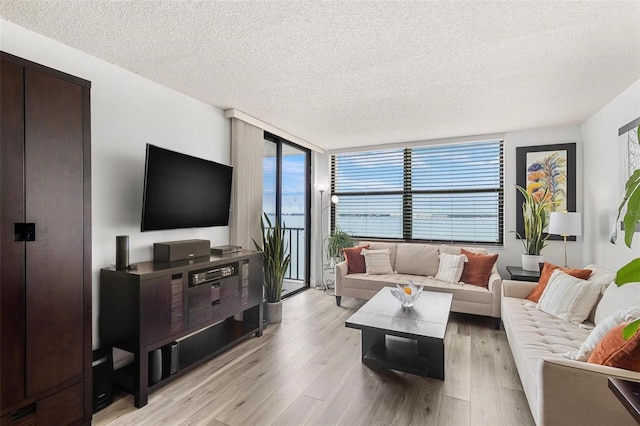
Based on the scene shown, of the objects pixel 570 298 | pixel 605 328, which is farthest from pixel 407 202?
pixel 605 328

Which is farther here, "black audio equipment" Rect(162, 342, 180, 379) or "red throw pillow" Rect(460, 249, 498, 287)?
"red throw pillow" Rect(460, 249, 498, 287)

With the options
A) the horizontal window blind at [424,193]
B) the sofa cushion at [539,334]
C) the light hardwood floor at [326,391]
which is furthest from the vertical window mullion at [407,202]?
the sofa cushion at [539,334]

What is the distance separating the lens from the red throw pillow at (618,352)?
137cm

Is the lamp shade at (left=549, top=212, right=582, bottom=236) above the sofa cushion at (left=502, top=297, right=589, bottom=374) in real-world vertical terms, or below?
above

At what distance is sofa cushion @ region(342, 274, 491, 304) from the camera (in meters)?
3.55

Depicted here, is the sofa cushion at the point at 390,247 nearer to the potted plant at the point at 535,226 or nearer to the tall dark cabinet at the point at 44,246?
the potted plant at the point at 535,226

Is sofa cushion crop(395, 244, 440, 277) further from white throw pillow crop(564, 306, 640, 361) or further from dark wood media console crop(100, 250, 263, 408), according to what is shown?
white throw pillow crop(564, 306, 640, 361)

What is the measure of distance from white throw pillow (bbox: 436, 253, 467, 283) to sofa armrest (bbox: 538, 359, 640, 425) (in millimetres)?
2428

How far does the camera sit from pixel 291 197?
4898 millimetres

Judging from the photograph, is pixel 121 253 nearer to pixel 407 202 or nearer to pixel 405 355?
pixel 405 355

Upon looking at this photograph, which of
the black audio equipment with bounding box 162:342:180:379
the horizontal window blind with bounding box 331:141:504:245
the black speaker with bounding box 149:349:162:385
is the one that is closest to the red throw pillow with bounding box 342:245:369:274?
the horizontal window blind with bounding box 331:141:504:245

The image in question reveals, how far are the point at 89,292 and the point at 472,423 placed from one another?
99.4 inches

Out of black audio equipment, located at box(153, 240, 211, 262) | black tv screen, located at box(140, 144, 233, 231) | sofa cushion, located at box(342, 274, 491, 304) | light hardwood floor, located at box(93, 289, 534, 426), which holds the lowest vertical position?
light hardwood floor, located at box(93, 289, 534, 426)

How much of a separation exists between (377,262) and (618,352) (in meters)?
3.00
